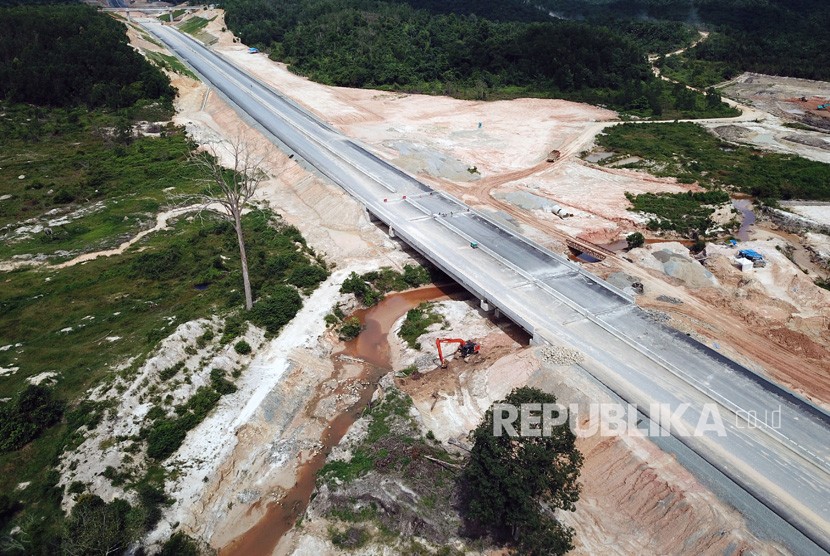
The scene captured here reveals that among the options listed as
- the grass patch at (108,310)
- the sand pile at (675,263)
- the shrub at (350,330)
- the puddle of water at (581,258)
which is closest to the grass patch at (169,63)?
the grass patch at (108,310)

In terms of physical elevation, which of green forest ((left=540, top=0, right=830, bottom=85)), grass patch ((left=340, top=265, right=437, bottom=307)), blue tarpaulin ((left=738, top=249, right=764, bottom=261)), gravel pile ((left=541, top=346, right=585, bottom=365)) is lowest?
grass patch ((left=340, top=265, right=437, bottom=307))

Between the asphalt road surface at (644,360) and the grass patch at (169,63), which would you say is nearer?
the asphalt road surface at (644,360)

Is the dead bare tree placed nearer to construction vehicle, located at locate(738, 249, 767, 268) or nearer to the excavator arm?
the excavator arm

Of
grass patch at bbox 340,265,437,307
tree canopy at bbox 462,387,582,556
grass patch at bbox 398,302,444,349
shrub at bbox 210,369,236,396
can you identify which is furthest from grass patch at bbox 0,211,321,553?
tree canopy at bbox 462,387,582,556

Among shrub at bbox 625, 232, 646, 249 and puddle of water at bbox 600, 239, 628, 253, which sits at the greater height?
shrub at bbox 625, 232, 646, 249

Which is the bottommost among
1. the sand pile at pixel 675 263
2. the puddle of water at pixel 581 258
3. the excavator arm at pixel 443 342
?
the puddle of water at pixel 581 258

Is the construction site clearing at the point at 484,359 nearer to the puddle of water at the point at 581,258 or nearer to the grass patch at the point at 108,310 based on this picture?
the puddle of water at the point at 581,258
